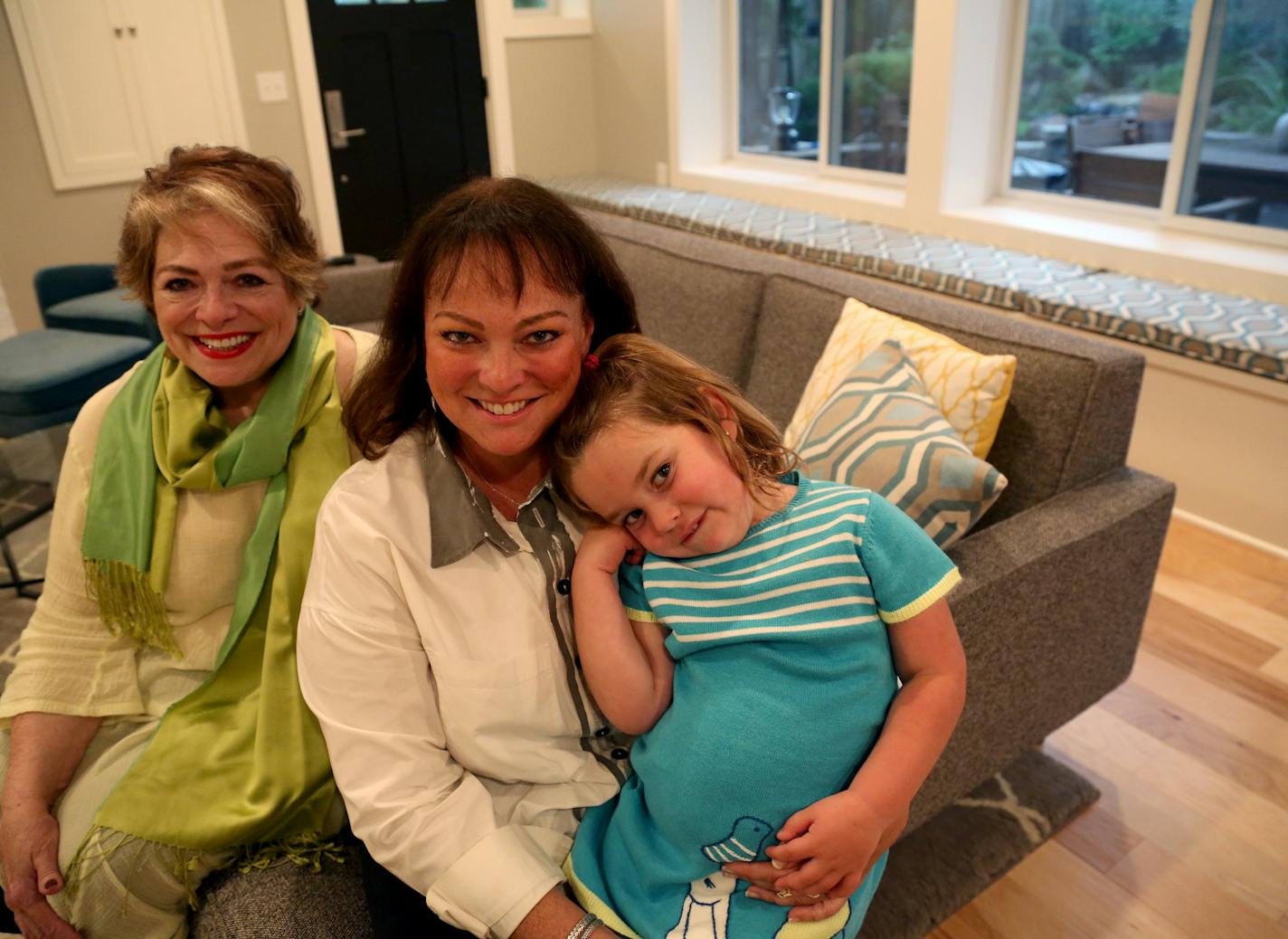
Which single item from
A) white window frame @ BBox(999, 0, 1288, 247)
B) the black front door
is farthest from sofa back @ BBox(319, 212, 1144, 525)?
the black front door

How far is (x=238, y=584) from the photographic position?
139 cm

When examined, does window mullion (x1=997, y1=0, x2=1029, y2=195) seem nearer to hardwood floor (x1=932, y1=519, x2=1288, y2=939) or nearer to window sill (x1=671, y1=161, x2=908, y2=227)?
window sill (x1=671, y1=161, x2=908, y2=227)

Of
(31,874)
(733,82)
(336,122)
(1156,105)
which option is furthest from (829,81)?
(31,874)

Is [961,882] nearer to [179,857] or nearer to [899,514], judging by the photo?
[899,514]

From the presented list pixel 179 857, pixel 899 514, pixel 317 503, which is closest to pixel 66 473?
pixel 317 503

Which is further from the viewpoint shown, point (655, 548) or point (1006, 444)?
point (1006, 444)

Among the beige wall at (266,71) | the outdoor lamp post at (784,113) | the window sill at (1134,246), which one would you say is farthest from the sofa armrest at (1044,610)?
the beige wall at (266,71)

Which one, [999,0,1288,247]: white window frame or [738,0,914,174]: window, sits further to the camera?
[738,0,914,174]: window

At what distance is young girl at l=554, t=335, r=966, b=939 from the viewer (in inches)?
40.1

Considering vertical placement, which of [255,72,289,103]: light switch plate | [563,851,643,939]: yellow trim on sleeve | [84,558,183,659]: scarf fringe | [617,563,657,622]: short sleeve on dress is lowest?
[563,851,643,939]: yellow trim on sleeve

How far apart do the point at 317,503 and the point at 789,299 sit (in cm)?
121

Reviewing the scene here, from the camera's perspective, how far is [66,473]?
136 cm

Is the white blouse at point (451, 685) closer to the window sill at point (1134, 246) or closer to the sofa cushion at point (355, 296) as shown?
the sofa cushion at point (355, 296)

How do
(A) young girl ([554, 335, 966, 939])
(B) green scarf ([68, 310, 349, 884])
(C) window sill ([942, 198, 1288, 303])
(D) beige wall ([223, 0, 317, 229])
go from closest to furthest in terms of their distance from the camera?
(A) young girl ([554, 335, 966, 939])
(B) green scarf ([68, 310, 349, 884])
(C) window sill ([942, 198, 1288, 303])
(D) beige wall ([223, 0, 317, 229])
